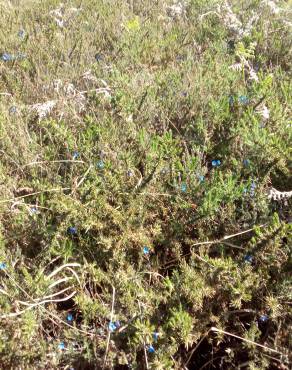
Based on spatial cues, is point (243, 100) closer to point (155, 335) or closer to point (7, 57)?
point (155, 335)

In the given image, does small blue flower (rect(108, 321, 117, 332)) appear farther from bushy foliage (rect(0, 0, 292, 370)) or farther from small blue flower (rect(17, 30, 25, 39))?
A: small blue flower (rect(17, 30, 25, 39))

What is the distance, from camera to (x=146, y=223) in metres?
2.61

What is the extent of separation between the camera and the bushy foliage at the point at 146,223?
2.06 metres

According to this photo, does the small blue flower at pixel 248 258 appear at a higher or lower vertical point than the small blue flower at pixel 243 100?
lower

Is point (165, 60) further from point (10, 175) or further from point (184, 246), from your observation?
point (184, 246)

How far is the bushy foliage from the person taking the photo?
2.06m

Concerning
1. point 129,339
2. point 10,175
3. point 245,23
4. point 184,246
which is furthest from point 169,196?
point 245,23

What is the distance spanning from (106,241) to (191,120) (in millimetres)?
1494

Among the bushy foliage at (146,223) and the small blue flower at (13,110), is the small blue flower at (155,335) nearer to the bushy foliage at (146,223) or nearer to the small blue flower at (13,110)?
the bushy foliage at (146,223)

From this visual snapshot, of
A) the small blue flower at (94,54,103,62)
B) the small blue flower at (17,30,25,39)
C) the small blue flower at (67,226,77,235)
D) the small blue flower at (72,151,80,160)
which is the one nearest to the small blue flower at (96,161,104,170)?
the small blue flower at (72,151,80,160)

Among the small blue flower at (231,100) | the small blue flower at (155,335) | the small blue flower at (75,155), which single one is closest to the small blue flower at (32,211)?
the small blue flower at (75,155)

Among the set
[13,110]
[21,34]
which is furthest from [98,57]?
[13,110]

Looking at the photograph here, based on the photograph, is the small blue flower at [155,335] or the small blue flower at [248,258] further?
the small blue flower at [248,258]

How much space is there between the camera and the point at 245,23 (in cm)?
488
